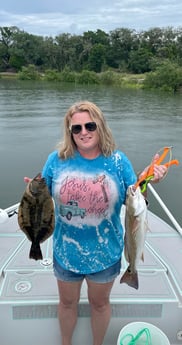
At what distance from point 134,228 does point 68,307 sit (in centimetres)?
80

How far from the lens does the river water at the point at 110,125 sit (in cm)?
870

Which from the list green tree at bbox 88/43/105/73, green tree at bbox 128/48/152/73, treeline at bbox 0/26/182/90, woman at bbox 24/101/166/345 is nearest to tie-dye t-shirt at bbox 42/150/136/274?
woman at bbox 24/101/166/345

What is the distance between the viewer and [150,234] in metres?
3.96

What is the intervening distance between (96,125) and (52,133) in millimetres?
12682

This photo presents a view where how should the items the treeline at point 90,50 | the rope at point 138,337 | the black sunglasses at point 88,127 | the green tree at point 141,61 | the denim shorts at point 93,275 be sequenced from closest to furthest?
the black sunglasses at point 88,127, the denim shorts at point 93,275, the rope at point 138,337, the green tree at point 141,61, the treeline at point 90,50

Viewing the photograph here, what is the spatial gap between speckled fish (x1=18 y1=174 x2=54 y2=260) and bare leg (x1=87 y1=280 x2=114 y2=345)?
1.39 ft

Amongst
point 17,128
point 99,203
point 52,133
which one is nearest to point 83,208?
point 99,203

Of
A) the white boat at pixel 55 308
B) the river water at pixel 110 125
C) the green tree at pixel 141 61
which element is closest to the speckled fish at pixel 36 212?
the white boat at pixel 55 308

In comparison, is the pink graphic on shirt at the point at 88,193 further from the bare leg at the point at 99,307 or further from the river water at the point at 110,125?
the river water at the point at 110,125

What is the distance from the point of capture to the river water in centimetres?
870

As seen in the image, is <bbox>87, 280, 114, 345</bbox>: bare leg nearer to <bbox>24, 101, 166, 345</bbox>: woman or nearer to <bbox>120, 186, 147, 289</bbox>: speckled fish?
<bbox>24, 101, 166, 345</bbox>: woman

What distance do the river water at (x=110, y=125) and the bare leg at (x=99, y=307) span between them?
7.01 ft

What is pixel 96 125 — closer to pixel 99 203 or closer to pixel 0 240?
pixel 99 203

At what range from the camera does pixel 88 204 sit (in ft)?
6.82
